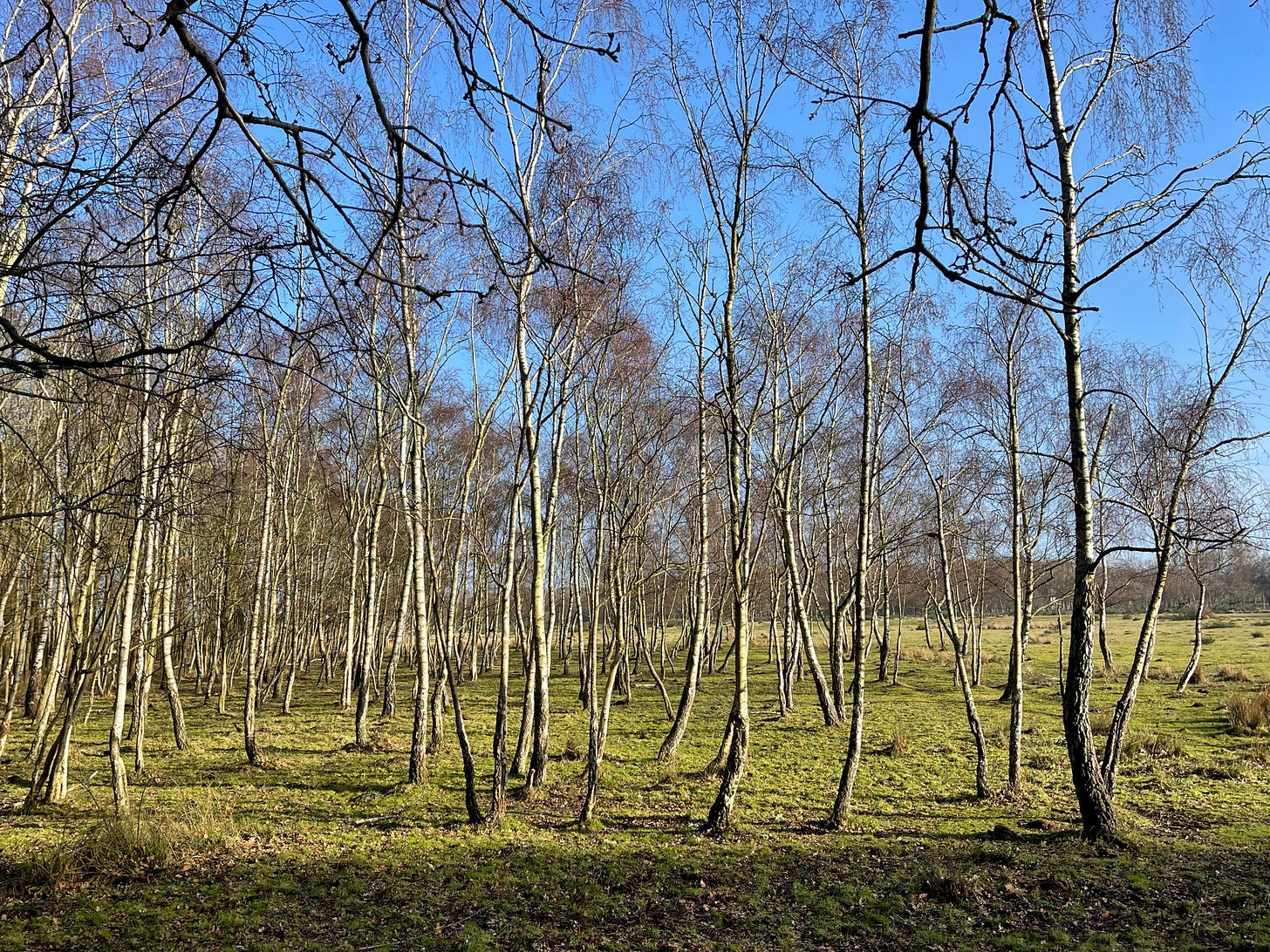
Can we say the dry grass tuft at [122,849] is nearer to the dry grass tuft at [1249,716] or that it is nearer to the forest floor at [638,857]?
the forest floor at [638,857]

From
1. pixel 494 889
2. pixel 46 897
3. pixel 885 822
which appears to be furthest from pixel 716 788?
pixel 46 897

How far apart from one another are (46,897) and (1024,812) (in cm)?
922

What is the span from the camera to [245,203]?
254 cm

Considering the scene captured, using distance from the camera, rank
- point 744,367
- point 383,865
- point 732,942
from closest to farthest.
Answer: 1. point 732,942
2. point 383,865
3. point 744,367

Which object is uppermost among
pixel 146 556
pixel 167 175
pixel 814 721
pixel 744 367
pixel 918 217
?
pixel 744 367

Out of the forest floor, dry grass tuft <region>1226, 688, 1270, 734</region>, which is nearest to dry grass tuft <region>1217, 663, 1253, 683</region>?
dry grass tuft <region>1226, 688, 1270, 734</region>

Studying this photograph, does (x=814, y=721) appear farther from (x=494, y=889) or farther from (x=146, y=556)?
(x=146, y=556)

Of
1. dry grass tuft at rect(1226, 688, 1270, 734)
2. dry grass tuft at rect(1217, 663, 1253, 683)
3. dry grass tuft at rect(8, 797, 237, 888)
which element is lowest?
dry grass tuft at rect(1217, 663, 1253, 683)

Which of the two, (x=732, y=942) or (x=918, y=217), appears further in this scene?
(x=732, y=942)

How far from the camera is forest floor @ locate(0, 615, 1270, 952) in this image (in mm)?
5262

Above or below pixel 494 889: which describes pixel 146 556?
above

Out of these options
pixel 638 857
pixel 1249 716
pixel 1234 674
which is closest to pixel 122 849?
pixel 638 857

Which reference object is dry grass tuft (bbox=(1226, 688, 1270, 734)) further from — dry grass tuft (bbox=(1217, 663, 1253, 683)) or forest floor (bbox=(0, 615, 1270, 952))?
dry grass tuft (bbox=(1217, 663, 1253, 683))

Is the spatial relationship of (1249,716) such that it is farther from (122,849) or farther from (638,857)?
(122,849)
